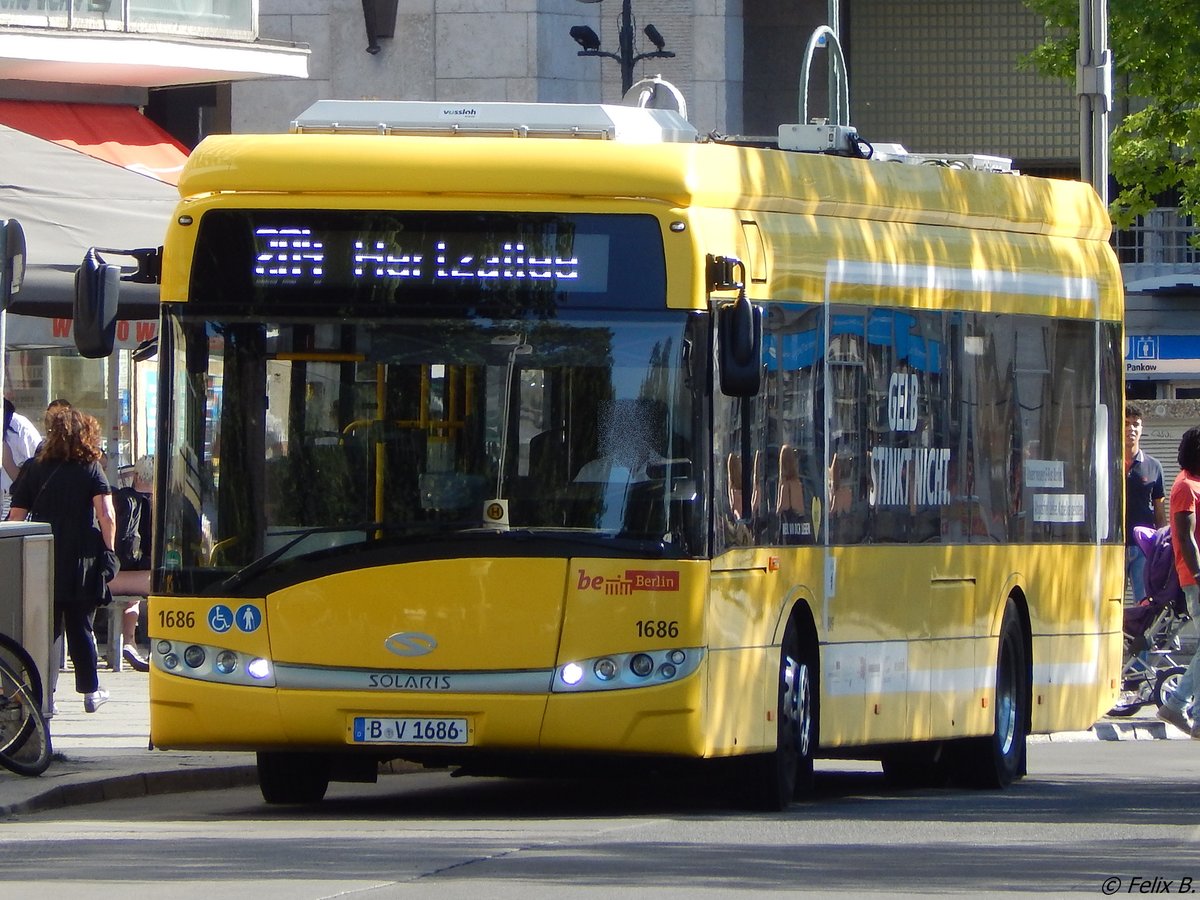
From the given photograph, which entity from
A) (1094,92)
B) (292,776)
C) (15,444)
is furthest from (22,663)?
(1094,92)

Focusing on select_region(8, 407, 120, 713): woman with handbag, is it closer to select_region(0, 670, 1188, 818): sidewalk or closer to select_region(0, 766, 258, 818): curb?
select_region(0, 670, 1188, 818): sidewalk

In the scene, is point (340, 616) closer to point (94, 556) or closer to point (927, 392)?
point (927, 392)

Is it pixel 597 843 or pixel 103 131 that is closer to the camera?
pixel 597 843

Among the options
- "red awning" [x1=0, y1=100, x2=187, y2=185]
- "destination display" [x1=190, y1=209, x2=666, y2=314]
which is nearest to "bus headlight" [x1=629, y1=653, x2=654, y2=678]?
"destination display" [x1=190, y1=209, x2=666, y2=314]

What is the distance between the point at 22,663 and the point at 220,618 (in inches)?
76.9

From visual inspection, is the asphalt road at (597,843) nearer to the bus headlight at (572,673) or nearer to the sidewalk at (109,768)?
the sidewalk at (109,768)

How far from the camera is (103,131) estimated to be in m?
26.3

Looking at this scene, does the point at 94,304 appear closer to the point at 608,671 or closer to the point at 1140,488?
the point at 608,671

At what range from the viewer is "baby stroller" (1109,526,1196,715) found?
19.8m

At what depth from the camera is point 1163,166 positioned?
31.8 meters

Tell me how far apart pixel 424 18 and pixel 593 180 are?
20185mm

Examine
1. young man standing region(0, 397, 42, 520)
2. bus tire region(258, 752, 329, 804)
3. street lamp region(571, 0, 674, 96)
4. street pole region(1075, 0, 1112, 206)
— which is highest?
street lamp region(571, 0, 674, 96)

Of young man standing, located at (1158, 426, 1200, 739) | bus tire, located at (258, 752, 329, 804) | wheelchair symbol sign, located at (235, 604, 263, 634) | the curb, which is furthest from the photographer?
young man standing, located at (1158, 426, 1200, 739)

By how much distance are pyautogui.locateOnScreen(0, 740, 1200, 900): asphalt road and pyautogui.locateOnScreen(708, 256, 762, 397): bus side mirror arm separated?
1.80 metres
